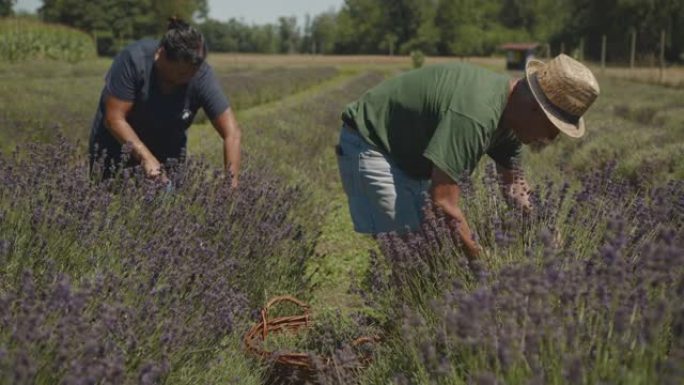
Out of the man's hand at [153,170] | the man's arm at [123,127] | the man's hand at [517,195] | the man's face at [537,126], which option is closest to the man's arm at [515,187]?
the man's hand at [517,195]

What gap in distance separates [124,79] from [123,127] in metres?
0.24

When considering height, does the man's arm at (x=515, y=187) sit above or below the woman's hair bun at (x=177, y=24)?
below

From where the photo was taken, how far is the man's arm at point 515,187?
3117 millimetres

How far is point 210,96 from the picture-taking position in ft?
13.7

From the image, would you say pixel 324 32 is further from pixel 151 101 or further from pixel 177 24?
pixel 177 24

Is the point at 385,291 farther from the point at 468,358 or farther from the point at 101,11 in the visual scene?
the point at 101,11

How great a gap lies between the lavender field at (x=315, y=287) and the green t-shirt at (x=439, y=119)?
0.23 meters

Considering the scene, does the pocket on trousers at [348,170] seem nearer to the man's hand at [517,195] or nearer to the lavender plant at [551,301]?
the lavender plant at [551,301]

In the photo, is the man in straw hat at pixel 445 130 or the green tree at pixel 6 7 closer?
the man in straw hat at pixel 445 130

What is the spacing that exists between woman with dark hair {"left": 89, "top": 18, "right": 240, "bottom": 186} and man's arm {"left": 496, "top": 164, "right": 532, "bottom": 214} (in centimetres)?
128

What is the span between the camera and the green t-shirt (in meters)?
2.80

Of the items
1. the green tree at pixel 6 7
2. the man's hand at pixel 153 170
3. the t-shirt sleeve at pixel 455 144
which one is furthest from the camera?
the green tree at pixel 6 7

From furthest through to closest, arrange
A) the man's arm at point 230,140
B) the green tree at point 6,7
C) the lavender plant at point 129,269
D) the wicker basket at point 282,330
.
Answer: the green tree at point 6,7
the man's arm at point 230,140
the wicker basket at point 282,330
the lavender plant at point 129,269

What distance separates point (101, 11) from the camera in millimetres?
55062
